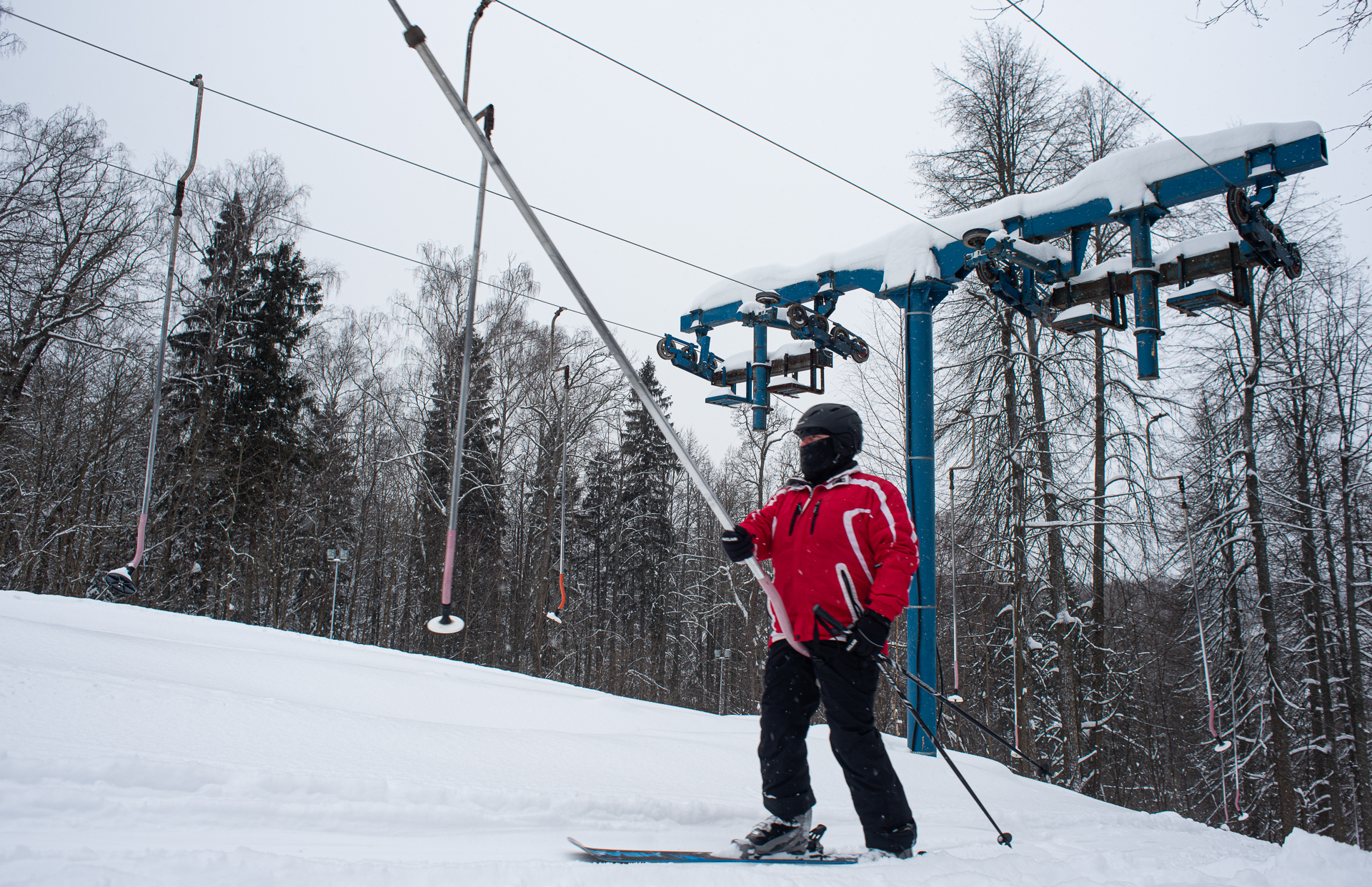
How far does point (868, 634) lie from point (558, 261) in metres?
1.82

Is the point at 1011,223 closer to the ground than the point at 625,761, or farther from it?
farther from it

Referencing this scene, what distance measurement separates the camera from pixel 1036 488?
1220cm

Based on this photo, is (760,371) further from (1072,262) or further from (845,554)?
(845,554)

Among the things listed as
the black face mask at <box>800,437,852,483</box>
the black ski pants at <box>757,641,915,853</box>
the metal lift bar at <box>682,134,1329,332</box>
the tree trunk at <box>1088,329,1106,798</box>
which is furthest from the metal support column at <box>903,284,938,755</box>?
the tree trunk at <box>1088,329,1106,798</box>

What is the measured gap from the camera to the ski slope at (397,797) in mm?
1896

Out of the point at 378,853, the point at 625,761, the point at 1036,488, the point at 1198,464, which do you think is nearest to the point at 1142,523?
the point at 1036,488

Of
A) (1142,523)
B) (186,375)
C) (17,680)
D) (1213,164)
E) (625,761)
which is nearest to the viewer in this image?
(17,680)

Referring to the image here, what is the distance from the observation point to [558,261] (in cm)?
280

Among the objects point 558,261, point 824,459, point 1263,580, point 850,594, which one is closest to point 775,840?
point 850,594

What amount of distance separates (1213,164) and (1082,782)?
10.2 m

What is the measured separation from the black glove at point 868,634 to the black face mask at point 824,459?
0.64 metres

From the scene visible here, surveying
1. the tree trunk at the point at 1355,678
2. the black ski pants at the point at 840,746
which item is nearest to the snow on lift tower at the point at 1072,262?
the black ski pants at the point at 840,746

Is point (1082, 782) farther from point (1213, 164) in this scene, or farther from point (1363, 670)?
point (1213, 164)

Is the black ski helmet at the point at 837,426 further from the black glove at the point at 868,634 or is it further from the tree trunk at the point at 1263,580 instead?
the tree trunk at the point at 1263,580
